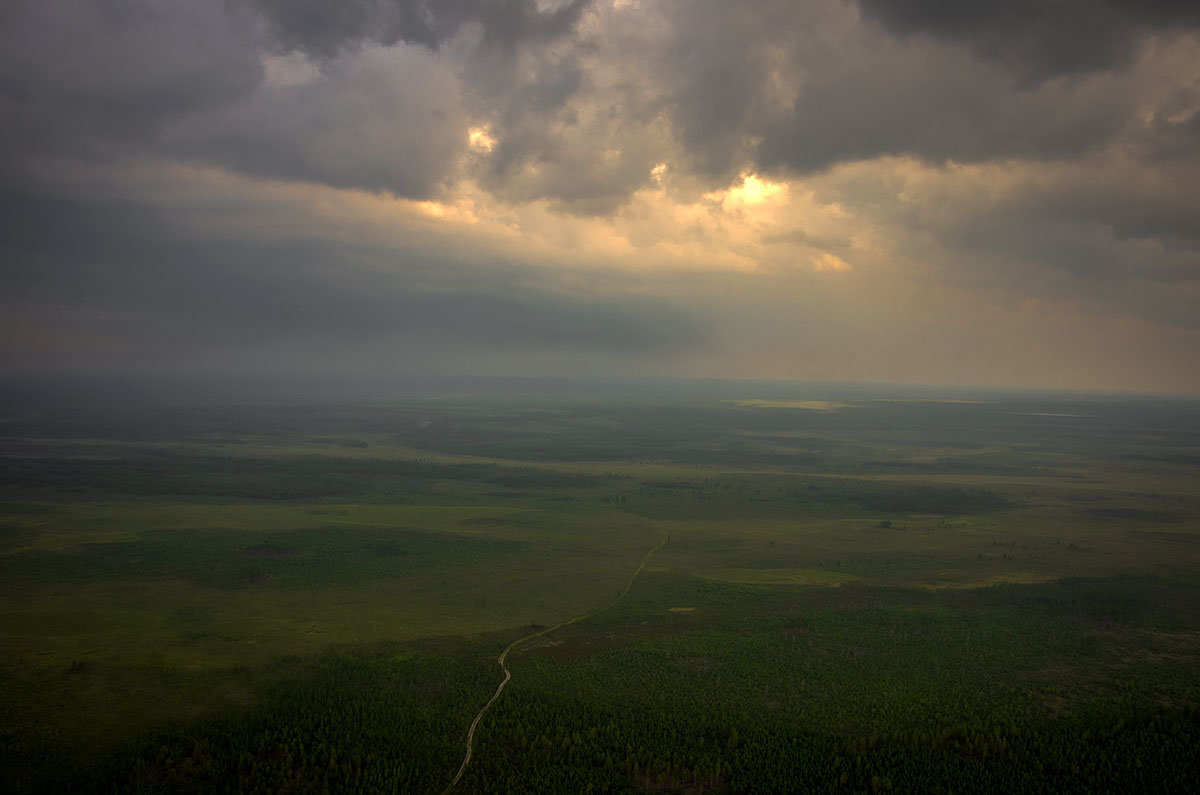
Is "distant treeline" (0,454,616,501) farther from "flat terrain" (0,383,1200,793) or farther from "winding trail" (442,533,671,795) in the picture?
"winding trail" (442,533,671,795)

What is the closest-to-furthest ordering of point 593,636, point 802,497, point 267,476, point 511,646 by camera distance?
point 511,646
point 593,636
point 802,497
point 267,476

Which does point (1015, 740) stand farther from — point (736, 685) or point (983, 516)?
point (983, 516)

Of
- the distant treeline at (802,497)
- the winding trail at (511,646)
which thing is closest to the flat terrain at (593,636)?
the winding trail at (511,646)

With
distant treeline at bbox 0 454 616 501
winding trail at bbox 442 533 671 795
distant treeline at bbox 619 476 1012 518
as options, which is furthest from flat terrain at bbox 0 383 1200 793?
distant treeline at bbox 0 454 616 501

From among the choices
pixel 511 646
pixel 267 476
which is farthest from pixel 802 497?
pixel 267 476

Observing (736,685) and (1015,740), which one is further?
(736,685)

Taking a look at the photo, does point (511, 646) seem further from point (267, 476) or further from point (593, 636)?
point (267, 476)

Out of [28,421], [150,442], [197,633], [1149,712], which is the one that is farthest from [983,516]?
[28,421]

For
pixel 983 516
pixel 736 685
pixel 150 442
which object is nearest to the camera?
pixel 736 685
